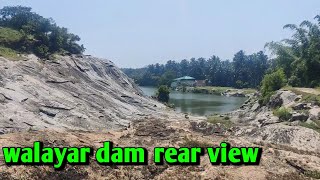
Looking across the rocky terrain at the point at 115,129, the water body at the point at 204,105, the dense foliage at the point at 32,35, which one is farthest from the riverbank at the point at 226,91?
the rocky terrain at the point at 115,129

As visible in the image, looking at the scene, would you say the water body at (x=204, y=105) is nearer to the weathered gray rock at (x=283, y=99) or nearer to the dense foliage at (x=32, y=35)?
the weathered gray rock at (x=283, y=99)

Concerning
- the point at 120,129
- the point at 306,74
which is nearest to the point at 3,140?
the point at 120,129

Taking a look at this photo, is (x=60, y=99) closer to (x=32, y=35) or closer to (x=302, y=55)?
(x=32, y=35)

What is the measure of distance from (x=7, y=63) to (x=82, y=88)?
1151cm

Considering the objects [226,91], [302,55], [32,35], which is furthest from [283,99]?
[226,91]

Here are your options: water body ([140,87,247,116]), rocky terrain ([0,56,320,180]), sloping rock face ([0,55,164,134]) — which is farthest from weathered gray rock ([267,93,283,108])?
water body ([140,87,247,116])

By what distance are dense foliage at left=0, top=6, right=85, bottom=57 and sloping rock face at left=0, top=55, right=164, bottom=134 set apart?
6.01 m

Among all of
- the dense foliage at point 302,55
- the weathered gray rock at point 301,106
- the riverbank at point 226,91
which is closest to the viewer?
the weathered gray rock at point 301,106

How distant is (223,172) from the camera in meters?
29.4

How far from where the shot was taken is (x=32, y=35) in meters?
80.1

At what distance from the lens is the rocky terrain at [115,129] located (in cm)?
2944

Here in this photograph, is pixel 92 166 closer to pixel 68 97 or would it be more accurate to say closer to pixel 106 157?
pixel 106 157

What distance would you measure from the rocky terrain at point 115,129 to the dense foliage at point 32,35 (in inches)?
268

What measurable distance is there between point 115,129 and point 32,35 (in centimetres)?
4255
